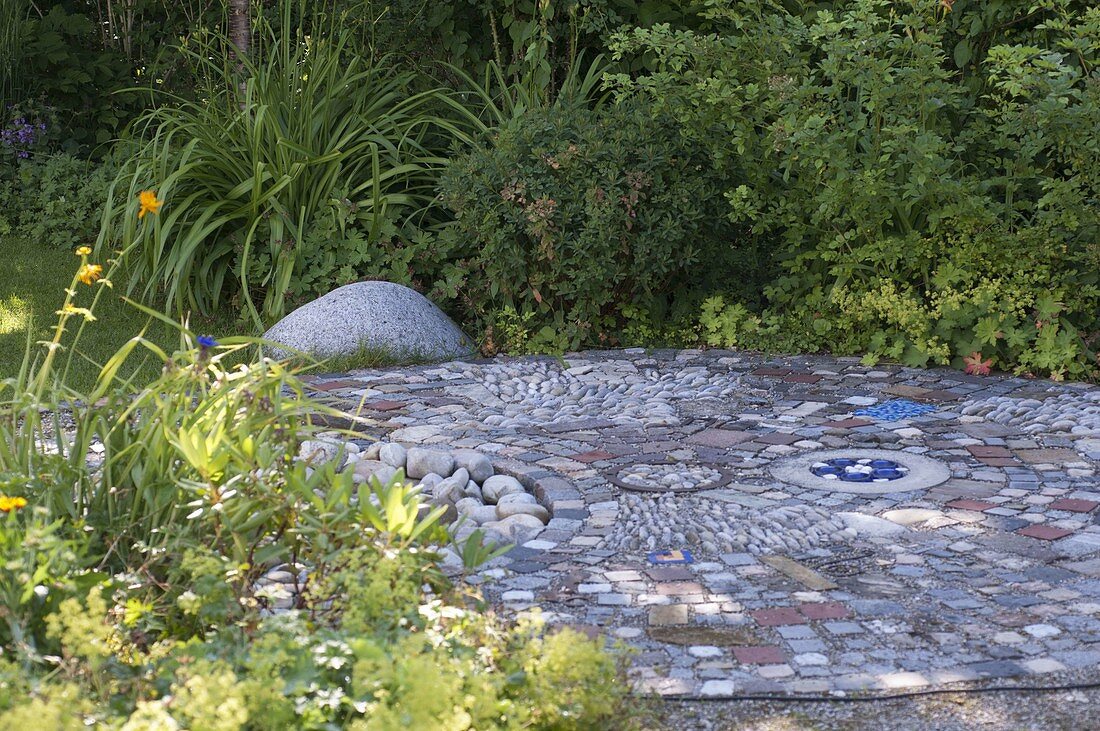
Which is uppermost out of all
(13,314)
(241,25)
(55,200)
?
(241,25)

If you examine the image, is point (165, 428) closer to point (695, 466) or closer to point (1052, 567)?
point (695, 466)

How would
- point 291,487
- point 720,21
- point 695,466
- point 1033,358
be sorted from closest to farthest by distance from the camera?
point 291,487 < point 695,466 < point 1033,358 < point 720,21

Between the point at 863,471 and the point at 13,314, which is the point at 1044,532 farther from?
the point at 13,314

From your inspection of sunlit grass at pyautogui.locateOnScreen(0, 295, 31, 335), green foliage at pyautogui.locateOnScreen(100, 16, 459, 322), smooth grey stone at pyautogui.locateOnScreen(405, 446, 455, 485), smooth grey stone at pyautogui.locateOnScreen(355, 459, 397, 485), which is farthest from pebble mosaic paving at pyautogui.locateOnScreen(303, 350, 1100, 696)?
sunlit grass at pyautogui.locateOnScreen(0, 295, 31, 335)

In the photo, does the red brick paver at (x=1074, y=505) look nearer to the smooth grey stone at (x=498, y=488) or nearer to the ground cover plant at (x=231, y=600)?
the smooth grey stone at (x=498, y=488)

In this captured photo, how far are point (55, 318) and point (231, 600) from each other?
14.7 ft

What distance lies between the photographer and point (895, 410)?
477cm

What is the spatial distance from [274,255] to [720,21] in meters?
2.72

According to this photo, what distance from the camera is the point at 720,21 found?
270 inches

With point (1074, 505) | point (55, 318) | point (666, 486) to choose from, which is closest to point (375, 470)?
point (666, 486)

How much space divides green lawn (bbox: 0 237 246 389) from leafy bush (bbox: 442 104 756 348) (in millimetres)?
1438

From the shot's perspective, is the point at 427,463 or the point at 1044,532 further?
the point at 427,463

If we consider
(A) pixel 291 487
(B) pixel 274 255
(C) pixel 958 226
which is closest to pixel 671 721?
(A) pixel 291 487

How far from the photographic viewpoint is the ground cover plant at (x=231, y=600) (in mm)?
1950
